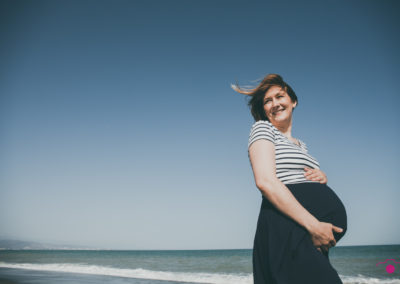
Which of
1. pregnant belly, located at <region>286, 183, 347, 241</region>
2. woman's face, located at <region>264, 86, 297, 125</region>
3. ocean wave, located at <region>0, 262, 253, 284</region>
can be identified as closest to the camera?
pregnant belly, located at <region>286, 183, 347, 241</region>

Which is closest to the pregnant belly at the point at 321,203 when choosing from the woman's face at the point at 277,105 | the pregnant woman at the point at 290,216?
the pregnant woman at the point at 290,216

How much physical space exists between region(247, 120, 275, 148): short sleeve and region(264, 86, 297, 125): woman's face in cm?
33

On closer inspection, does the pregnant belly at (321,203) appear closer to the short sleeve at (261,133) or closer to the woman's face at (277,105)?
the short sleeve at (261,133)

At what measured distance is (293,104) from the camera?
1734 mm

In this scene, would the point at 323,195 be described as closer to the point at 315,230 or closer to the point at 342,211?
the point at 342,211

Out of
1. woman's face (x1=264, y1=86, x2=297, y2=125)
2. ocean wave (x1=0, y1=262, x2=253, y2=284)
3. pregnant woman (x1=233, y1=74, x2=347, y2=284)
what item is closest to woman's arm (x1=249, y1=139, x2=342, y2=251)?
pregnant woman (x1=233, y1=74, x2=347, y2=284)

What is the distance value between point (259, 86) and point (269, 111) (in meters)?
0.17

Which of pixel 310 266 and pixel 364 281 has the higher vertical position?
pixel 310 266

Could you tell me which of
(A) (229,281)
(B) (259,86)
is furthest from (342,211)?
(A) (229,281)

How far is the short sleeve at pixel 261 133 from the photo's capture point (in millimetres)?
1219

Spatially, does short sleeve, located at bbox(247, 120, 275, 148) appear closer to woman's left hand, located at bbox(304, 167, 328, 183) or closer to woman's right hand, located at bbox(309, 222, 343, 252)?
woman's left hand, located at bbox(304, 167, 328, 183)

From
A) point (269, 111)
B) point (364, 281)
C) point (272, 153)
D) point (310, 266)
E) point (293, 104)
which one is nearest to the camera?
point (310, 266)

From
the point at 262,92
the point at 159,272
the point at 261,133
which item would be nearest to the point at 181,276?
the point at 159,272

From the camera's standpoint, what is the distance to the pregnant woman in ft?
3.46
